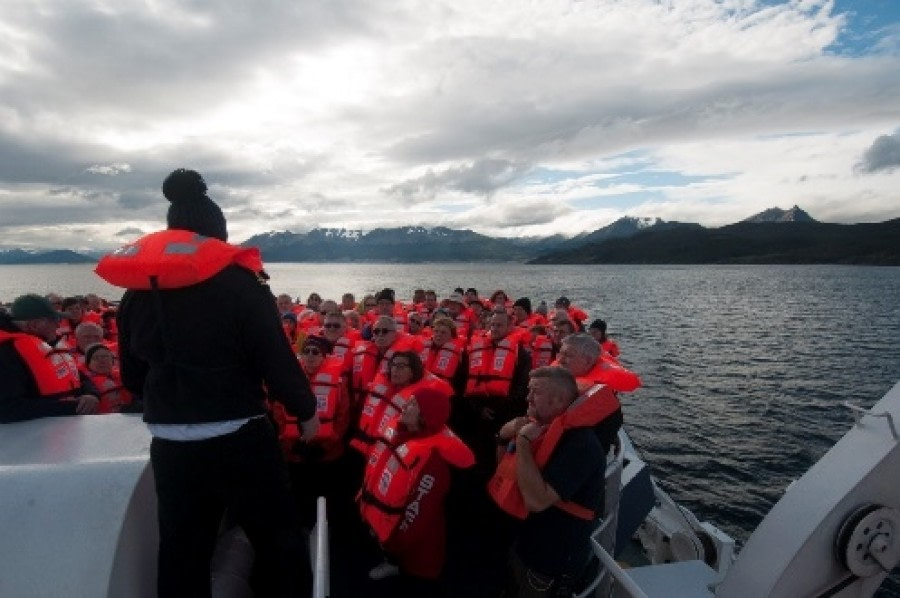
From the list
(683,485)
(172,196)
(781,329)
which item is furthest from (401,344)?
(781,329)

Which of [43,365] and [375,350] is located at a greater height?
[43,365]

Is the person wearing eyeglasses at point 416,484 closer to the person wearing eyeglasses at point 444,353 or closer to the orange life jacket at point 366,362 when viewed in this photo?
the orange life jacket at point 366,362

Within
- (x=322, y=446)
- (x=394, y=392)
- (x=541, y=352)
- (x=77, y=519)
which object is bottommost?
(x=322, y=446)

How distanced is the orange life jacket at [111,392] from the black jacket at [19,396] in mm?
2138

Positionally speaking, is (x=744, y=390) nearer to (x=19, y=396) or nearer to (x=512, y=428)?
(x=512, y=428)

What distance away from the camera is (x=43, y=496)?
220cm

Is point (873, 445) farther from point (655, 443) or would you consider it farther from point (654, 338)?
point (654, 338)

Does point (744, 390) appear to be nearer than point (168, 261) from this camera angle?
No

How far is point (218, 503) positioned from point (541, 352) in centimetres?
633

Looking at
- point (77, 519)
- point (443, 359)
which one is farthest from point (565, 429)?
point (443, 359)

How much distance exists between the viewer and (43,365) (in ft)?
11.1

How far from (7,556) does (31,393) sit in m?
1.45

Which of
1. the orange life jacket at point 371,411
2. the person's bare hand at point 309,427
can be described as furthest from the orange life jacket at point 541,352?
the person's bare hand at point 309,427

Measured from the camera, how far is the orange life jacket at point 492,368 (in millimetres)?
7180
